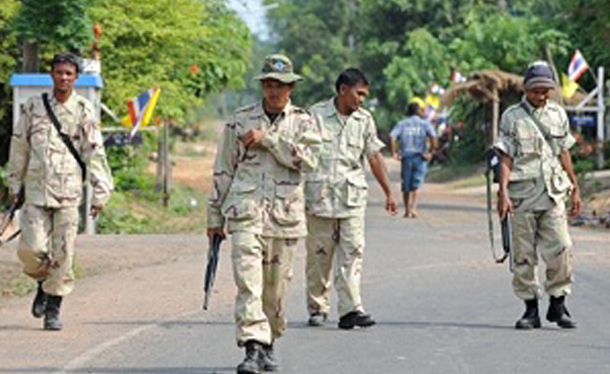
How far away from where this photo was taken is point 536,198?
1088 centimetres

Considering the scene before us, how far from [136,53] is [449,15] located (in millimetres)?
44893

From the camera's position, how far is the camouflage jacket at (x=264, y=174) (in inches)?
340

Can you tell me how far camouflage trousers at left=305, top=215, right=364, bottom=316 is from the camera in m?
11.0

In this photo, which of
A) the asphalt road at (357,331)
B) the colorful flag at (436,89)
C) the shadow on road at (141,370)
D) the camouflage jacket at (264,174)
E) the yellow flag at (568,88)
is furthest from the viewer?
the colorful flag at (436,89)

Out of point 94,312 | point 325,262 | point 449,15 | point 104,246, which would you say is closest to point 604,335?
point 325,262

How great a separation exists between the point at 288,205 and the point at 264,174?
23 centimetres

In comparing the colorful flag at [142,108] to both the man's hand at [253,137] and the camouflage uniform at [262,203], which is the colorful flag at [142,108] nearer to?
the camouflage uniform at [262,203]

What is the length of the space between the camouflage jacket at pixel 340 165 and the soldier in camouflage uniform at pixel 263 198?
7.33 feet

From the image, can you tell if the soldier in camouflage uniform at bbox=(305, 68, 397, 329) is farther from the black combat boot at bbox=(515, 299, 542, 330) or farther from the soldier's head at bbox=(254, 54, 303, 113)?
the soldier's head at bbox=(254, 54, 303, 113)

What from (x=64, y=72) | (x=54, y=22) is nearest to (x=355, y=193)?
(x=64, y=72)

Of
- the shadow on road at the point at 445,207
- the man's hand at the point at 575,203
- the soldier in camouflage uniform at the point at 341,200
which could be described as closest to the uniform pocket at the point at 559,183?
the man's hand at the point at 575,203

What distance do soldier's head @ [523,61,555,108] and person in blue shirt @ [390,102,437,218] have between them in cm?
1270

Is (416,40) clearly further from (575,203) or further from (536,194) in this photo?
(536,194)

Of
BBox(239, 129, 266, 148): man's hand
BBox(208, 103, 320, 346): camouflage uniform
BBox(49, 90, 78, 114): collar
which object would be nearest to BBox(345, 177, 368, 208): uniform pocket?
BBox(49, 90, 78, 114): collar
